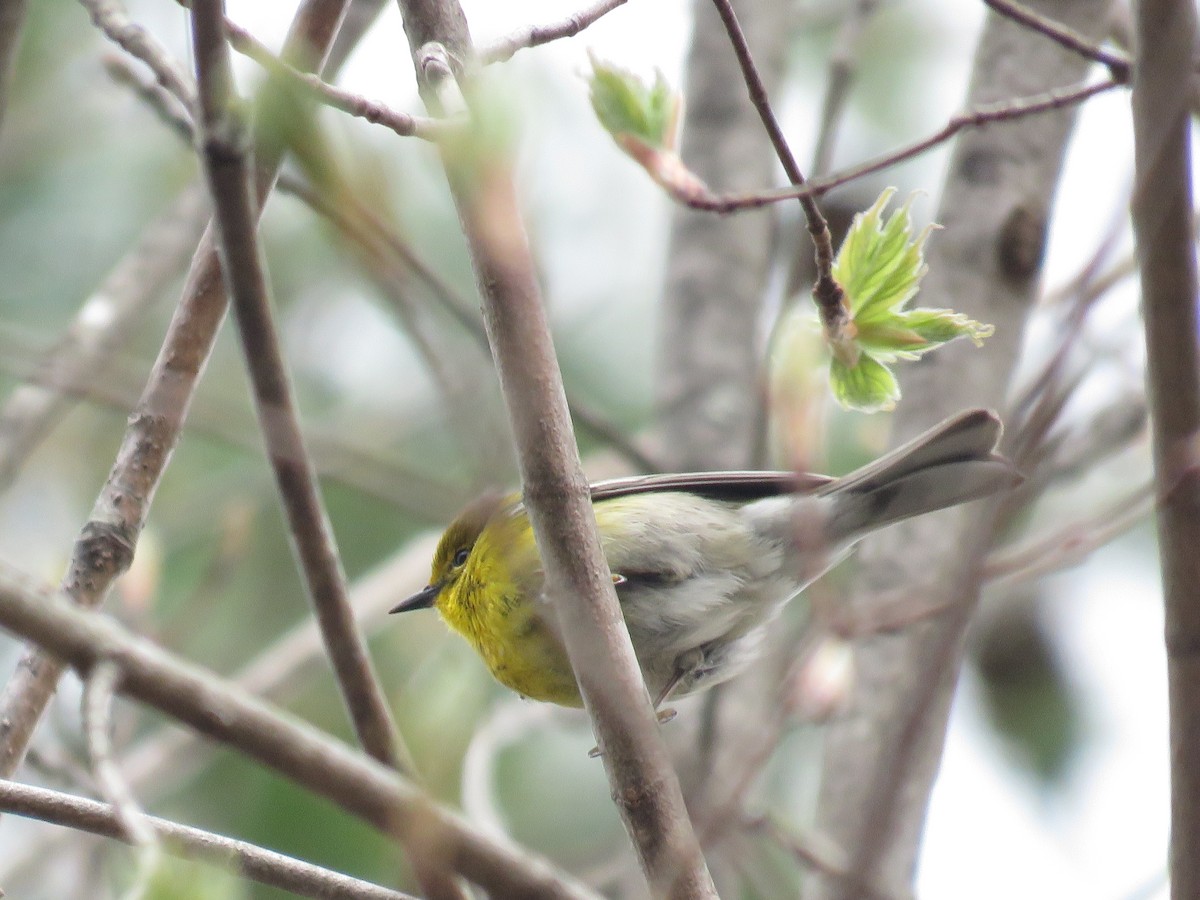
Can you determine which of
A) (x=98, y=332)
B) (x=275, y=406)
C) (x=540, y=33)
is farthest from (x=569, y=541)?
(x=98, y=332)

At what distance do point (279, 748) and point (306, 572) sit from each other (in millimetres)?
760

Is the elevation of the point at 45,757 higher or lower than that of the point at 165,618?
lower

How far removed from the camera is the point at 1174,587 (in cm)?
185

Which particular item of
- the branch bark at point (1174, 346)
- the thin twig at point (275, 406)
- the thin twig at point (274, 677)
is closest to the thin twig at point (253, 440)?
the thin twig at point (275, 406)

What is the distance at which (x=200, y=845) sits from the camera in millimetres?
1952

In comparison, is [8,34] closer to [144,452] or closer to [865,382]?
[144,452]

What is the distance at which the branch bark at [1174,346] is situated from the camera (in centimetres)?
164

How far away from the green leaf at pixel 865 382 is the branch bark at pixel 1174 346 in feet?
1.87

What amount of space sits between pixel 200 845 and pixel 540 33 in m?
1.41

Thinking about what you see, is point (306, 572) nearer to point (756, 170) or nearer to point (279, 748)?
point (279, 748)

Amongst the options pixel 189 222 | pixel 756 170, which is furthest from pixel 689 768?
pixel 756 170

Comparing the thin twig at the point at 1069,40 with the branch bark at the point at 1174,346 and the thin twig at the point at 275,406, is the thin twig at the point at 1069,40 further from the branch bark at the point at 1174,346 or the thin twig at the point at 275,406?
the thin twig at the point at 275,406

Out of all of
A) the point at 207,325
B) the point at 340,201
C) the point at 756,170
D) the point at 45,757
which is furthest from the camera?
the point at 756,170

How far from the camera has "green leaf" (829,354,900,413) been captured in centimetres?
232
